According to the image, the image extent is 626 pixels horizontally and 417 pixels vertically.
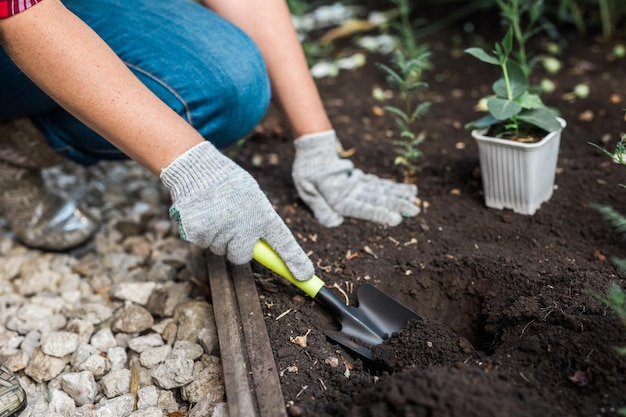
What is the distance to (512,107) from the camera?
1.68 metres

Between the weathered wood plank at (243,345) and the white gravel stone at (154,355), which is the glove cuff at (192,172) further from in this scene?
the white gravel stone at (154,355)

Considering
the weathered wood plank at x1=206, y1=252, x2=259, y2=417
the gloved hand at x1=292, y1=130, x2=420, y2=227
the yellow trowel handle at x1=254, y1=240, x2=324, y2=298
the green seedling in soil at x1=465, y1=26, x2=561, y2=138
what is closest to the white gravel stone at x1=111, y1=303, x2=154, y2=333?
the weathered wood plank at x1=206, y1=252, x2=259, y2=417

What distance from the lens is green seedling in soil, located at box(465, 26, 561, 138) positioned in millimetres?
1670

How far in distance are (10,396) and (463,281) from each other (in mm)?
1120

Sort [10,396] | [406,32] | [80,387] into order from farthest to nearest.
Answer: [406,32]
[80,387]
[10,396]

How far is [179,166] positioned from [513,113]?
2.88ft

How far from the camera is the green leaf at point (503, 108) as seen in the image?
65.4 inches

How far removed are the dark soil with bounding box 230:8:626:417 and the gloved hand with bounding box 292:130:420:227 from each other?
0.04m

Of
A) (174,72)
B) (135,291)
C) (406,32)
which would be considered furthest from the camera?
(406,32)

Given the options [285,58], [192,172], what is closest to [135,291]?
[192,172]

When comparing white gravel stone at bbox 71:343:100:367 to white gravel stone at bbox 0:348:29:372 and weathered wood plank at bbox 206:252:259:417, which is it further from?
weathered wood plank at bbox 206:252:259:417

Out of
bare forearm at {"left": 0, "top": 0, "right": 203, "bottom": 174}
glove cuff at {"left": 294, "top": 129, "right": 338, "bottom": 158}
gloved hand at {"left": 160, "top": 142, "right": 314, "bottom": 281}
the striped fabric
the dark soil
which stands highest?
the striped fabric

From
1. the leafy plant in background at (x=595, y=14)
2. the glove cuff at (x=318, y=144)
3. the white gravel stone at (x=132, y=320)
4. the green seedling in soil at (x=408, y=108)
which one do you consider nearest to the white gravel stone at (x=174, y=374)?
the white gravel stone at (x=132, y=320)

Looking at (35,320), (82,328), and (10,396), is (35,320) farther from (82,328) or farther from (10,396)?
(10,396)
